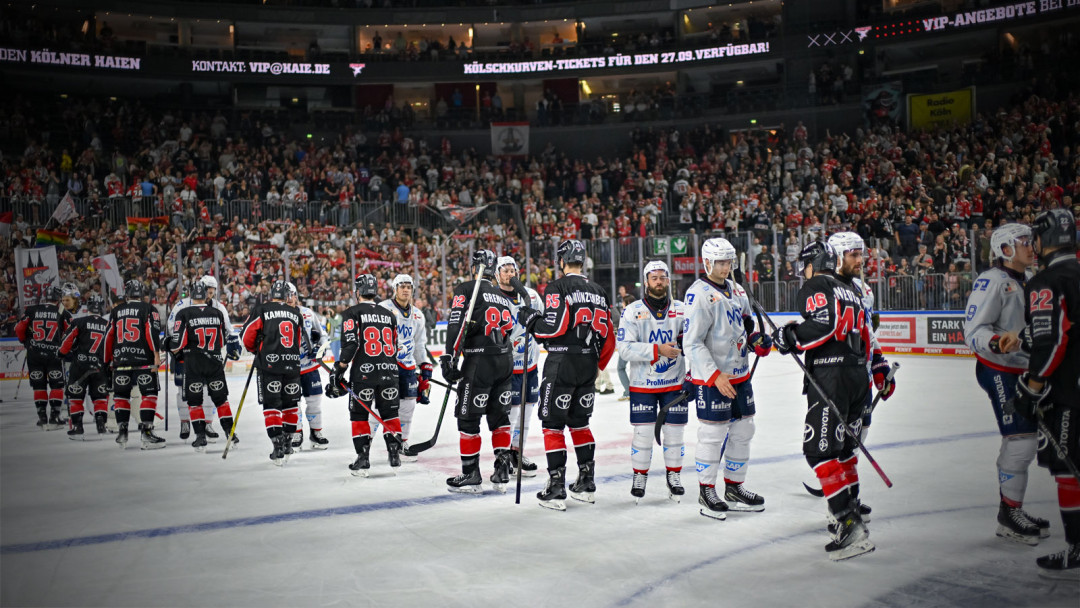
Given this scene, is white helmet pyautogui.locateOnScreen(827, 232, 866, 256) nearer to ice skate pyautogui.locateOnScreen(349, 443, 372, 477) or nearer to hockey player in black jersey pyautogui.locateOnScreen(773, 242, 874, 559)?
hockey player in black jersey pyautogui.locateOnScreen(773, 242, 874, 559)

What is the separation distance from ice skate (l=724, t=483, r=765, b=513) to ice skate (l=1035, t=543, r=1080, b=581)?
2.03m

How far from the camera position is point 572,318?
7.04 metres

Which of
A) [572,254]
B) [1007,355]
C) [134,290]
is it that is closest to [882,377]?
[1007,355]

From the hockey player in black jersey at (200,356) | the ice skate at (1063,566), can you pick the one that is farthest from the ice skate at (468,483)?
the ice skate at (1063,566)

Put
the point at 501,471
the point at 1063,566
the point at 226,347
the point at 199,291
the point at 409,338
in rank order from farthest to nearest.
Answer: the point at 226,347
the point at 199,291
the point at 409,338
the point at 501,471
the point at 1063,566

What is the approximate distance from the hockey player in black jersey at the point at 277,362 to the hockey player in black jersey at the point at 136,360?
2.02m

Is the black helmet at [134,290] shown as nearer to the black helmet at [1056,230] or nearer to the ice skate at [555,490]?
the ice skate at [555,490]

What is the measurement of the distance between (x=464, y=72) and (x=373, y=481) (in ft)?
99.3

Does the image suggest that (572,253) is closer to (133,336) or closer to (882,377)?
(882,377)

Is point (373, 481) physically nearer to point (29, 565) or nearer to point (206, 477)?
point (206, 477)

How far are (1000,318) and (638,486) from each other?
2.87 meters

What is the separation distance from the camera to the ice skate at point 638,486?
7.01 meters

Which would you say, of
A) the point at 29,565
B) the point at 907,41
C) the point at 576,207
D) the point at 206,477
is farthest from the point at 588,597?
the point at 907,41

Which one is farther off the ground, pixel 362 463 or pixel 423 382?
pixel 423 382
